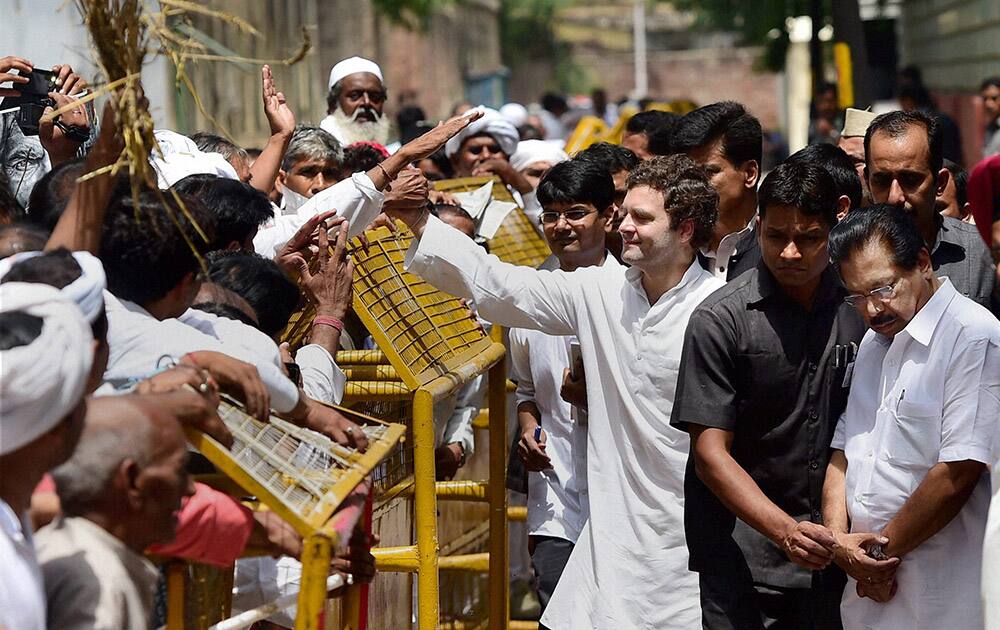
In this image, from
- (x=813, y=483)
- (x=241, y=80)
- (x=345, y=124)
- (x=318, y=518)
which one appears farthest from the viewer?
(x=241, y=80)

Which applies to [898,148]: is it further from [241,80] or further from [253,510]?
[241,80]

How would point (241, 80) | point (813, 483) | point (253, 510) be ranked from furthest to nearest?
point (241, 80) → point (813, 483) → point (253, 510)

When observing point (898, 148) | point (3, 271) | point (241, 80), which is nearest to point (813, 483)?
point (898, 148)

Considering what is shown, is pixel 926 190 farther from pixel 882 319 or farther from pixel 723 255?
pixel 882 319

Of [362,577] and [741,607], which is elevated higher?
[362,577]

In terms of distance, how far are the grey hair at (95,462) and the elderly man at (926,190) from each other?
3.20 meters

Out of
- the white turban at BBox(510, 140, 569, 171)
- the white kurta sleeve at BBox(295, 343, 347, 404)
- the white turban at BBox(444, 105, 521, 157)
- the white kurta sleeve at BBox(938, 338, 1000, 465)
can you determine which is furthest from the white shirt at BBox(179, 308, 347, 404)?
A: the white turban at BBox(510, 140, 569, 171)

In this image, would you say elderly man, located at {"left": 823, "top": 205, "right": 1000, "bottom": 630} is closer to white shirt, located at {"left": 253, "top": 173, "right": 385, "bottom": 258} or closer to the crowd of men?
the crowd of men

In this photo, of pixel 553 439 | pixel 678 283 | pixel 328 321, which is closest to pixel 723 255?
pixel 678 283

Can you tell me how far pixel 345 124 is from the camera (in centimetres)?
805

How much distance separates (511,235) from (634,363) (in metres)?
2.36

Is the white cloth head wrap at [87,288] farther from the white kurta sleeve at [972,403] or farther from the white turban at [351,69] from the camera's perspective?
the white turban at [351,69]

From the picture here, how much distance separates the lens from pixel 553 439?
227 inches

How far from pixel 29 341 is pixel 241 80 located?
20.6 m
